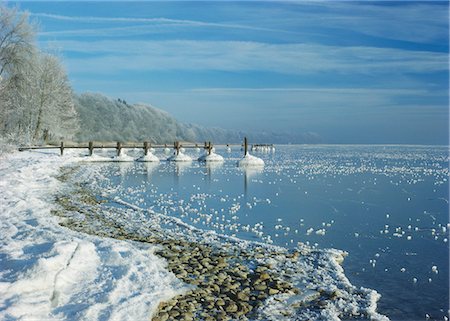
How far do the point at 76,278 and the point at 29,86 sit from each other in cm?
4827

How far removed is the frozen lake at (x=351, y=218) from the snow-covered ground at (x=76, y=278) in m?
3.76

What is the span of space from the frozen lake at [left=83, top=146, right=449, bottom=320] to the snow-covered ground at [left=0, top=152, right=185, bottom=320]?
3763 mm

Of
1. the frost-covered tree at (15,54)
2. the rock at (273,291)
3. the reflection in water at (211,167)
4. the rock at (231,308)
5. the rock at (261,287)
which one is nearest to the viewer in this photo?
the rock at (231,308)

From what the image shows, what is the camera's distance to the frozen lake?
8008mm

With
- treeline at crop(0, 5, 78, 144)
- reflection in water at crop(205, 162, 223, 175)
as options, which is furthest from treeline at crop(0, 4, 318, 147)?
reflection in water at crop(205, 162, 223, 175)

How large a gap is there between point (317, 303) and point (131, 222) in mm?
7604

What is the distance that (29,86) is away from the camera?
4906cm

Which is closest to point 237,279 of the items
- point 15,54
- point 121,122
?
point 15,54

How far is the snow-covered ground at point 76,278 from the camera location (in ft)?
19.0

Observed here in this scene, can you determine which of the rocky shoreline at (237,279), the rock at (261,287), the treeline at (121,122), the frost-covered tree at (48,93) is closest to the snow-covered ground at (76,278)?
the rocky shoreline at (237,279)

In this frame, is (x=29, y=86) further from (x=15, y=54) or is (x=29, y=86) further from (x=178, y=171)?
(x=178, y=171)

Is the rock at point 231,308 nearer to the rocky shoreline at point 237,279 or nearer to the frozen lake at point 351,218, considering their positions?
the rocky shoreline at point 237,279

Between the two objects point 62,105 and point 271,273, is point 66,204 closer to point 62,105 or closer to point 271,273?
point 271,273

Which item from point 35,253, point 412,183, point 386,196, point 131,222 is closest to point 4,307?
point 35,253
